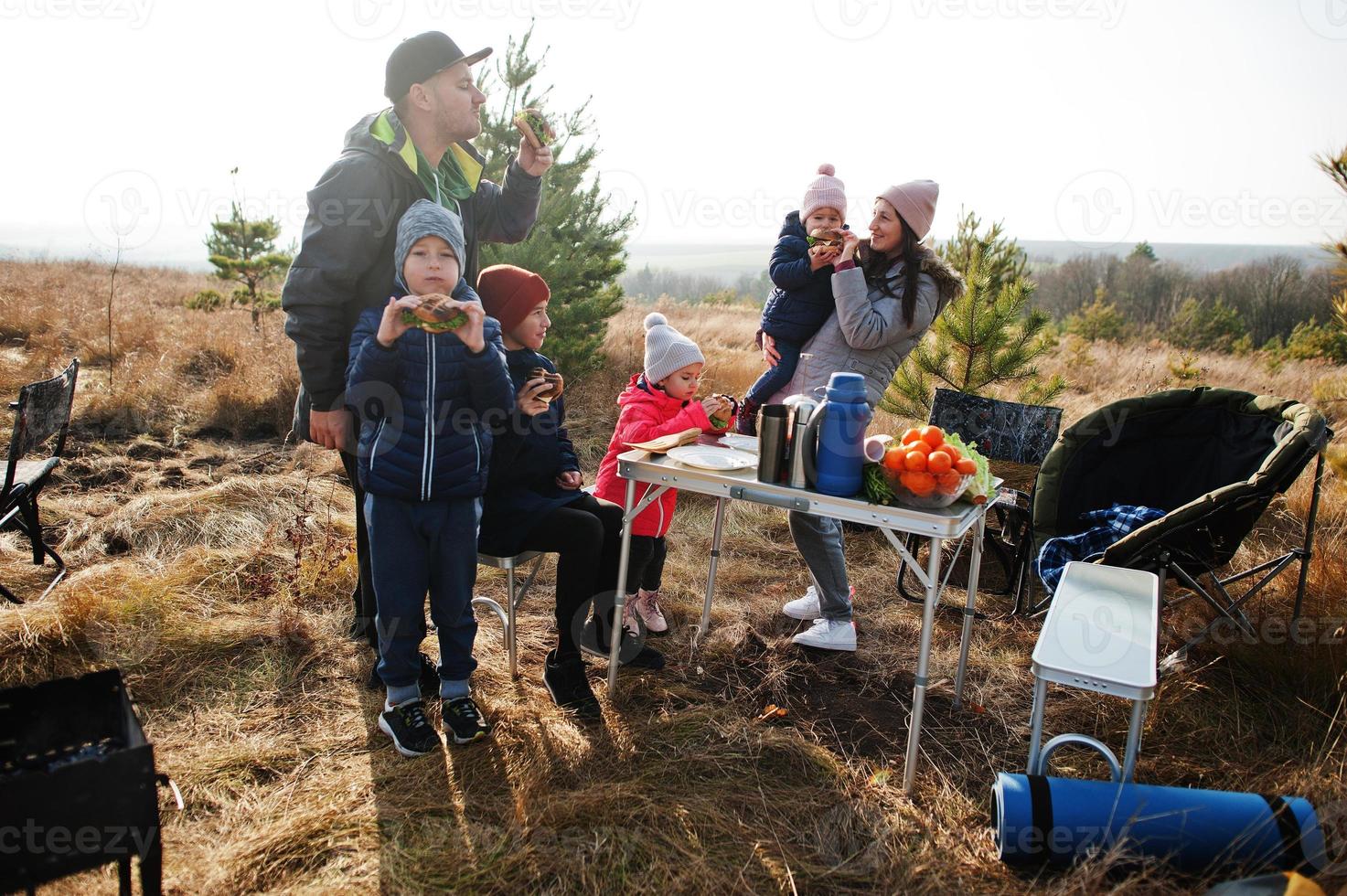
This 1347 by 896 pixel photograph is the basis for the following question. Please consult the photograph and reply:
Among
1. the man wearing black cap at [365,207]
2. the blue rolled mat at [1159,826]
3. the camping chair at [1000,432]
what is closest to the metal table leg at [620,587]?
the man wearing black cap at [365,207]

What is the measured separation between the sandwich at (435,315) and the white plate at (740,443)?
1202 millimetres

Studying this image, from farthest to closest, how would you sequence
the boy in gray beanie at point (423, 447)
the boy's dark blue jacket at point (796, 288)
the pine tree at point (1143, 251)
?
the pine tree at point (1143, 251) → the boy's dark blue jacket at point (796, 288) → the boy in gray beanie at point (423, 447)

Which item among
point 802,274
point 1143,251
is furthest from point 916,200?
point 1143,251

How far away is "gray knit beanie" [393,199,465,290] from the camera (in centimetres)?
250

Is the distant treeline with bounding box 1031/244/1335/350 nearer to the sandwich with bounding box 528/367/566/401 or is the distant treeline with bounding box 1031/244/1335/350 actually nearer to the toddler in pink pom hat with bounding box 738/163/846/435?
the toddler in pink pom hat with bounding box 738/163/846/435

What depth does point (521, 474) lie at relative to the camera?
2971 millimetres

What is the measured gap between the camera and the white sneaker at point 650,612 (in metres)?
3.70

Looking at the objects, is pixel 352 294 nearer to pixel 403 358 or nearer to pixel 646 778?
pixel 403 358

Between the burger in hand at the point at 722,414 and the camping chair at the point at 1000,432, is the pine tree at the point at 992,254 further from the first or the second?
the burger in hand at the point at 722,414

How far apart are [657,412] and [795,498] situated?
90 cm

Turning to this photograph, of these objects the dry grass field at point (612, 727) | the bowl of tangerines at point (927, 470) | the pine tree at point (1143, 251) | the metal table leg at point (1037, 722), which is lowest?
the dry grass field at point (612, 727)

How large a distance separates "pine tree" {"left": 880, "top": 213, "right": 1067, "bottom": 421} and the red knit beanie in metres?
3.41

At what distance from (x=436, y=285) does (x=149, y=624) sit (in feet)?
6.44
